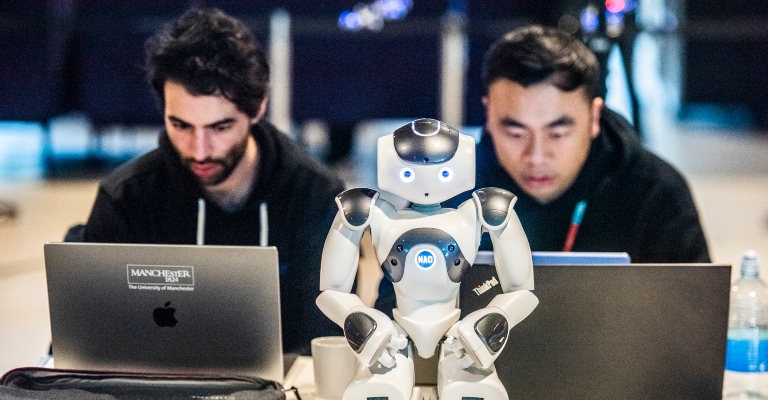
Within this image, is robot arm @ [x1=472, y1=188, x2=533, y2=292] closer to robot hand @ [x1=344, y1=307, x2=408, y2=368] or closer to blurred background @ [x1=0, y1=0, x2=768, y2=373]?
robot hand @ [x1=344, y1=307, x2=408, y2=368]

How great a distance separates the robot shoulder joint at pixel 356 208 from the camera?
1135 mm

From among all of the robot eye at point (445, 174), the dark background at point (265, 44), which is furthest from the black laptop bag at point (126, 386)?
the dark background at point (265, 44)

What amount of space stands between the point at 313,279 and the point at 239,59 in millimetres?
530

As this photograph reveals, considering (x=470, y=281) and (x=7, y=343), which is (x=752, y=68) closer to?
(x=7, y=343)

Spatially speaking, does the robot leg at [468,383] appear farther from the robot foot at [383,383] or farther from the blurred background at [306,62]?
the blurred background at [306,62]

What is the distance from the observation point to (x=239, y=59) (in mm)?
1849

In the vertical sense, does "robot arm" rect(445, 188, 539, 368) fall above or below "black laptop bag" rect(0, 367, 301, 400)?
above

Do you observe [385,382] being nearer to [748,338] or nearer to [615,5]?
[748,338]

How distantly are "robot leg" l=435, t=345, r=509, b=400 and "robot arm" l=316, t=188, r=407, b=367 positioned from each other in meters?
0.07

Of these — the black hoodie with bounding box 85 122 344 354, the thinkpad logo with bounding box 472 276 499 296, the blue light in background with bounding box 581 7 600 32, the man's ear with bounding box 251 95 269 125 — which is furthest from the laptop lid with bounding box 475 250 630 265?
the blue light in background with bounding box 581 7 600 32

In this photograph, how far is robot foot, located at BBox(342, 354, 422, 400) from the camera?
1.09 metres

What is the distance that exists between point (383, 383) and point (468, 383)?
4.3 inches

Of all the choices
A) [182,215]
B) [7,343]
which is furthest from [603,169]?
[7,343]

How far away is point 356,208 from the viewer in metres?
1.14
